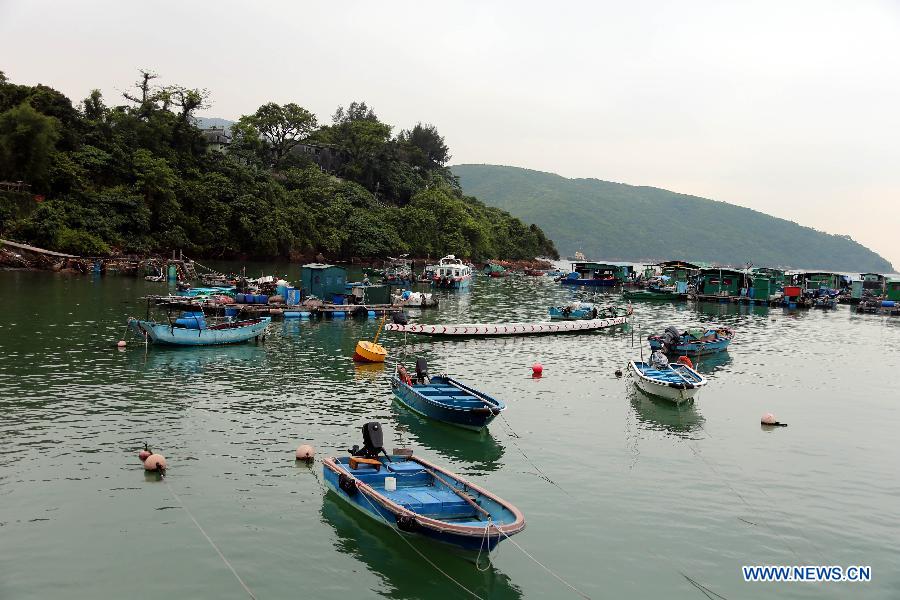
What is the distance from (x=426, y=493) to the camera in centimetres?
1764

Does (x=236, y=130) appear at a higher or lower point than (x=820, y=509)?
higher

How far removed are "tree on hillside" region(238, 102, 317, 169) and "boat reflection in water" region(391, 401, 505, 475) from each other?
11305cm

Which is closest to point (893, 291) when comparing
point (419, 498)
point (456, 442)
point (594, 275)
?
point (594, 275)

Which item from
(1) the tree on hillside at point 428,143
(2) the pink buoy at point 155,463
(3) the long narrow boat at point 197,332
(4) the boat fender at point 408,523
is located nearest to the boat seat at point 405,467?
(4) the boat fender at point 408,523

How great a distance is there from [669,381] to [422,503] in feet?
64.2

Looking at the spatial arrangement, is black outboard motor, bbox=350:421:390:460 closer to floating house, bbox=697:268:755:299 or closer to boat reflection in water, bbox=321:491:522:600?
boat reflection in water, bbox=321:491:522:600

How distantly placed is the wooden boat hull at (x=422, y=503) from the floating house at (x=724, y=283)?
83109 mm

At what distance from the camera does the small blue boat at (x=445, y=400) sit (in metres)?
26.4

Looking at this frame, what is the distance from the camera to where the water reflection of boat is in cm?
2950

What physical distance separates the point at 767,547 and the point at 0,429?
2437 centimetres

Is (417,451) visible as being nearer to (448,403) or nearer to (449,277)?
(448,403)

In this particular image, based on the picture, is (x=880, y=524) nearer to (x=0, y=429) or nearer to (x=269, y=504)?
(x=269, y=504)

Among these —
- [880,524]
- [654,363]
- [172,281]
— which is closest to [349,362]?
[654,363]

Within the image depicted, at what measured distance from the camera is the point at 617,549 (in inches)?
690
